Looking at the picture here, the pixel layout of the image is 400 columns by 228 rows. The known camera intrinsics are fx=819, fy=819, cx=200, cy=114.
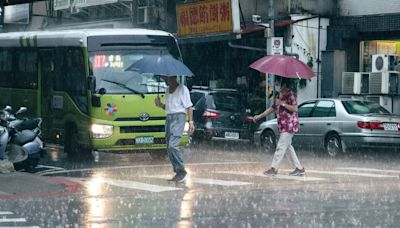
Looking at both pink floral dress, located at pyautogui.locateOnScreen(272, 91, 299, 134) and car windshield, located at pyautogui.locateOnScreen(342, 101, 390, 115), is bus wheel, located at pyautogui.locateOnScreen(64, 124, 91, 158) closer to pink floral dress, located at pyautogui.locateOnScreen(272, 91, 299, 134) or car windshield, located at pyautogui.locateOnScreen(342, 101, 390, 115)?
pink floral dress, located at pyautogui.locateOnScreen(272, 91, 299, 134)

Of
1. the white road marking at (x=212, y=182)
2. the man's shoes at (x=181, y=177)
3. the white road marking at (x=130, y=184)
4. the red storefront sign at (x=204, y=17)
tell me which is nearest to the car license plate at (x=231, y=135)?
the red storefront sign at (x=204, y=17)

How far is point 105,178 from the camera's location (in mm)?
14375

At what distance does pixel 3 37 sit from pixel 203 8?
10637 millimetres

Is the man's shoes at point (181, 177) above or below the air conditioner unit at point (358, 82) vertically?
below

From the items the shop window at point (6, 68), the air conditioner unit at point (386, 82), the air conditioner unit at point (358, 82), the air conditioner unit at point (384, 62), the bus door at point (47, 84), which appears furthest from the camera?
the air conditioner unit at point (358, 82)

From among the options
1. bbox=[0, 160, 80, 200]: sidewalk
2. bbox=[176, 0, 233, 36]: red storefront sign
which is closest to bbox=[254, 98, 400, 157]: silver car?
bbox=[0, 160, 80, 200]: sidewalk

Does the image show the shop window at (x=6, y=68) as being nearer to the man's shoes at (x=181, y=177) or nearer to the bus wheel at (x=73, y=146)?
the bus wheel at (x=73, y=146)

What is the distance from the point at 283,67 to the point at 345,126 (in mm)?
5531

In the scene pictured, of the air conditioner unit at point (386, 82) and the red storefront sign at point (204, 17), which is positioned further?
the red storefront sign at point (204, 17)

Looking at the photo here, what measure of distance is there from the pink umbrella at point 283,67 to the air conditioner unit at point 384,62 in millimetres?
11277

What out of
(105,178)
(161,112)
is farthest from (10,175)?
(161,112)

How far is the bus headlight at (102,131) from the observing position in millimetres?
16891

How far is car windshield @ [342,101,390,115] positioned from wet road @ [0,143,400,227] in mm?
2291

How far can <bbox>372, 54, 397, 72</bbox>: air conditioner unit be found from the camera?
25797 millimetres
